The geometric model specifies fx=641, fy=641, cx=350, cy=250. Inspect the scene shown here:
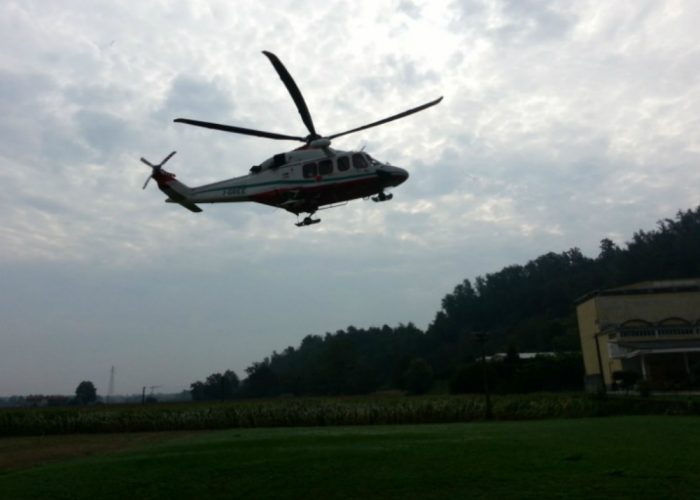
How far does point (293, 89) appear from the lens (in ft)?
54.4

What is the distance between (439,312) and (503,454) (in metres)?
150

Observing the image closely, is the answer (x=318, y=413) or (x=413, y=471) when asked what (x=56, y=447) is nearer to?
(x=318, y=413)

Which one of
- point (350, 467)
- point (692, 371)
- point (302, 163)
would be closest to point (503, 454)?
point (350, 467)

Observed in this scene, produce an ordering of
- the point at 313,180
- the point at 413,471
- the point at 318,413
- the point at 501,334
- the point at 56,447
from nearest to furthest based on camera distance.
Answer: the point at 413,471 → the point at 313,180 → the point at 56,447 → the point at 318,413 → the point at 501,334

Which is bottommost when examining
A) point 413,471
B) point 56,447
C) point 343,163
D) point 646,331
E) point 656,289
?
point 413,471

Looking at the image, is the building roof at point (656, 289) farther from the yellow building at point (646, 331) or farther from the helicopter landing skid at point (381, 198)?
the helicopter landing skid at point (381, 198)

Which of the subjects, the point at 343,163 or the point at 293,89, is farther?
the point at 343,163

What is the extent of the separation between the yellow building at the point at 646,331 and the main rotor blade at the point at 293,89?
120ft

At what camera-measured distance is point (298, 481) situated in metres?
14.1

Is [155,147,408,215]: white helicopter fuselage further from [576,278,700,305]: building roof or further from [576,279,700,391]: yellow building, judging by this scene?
[576,278,700,305]: building roof

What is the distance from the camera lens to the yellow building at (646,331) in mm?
49031

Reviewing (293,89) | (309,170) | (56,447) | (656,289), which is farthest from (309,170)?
(656,289)

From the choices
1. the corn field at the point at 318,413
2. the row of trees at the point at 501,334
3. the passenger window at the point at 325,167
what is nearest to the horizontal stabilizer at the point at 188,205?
the passenger window at the point at 325,167

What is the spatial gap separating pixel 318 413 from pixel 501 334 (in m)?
97.2
